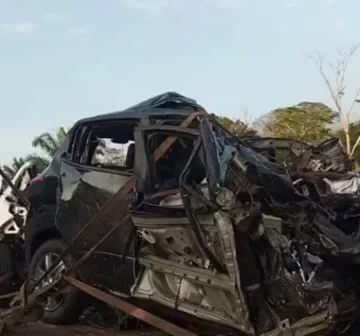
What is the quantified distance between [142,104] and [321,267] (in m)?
3.20

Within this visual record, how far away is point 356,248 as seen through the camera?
5.19 metres

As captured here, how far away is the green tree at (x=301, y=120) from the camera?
34000 mm

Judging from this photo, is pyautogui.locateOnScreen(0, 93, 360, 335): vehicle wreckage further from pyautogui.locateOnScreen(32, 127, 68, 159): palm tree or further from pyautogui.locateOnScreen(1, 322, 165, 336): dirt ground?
pyautogui.locateOnScreen(32, 127, 68, 159): palm tree

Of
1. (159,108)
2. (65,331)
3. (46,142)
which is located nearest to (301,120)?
(46,142)

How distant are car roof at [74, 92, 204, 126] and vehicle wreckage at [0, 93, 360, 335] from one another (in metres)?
0.03

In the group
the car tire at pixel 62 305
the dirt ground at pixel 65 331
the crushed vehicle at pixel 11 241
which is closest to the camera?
the dirt ground at pixel 65 331

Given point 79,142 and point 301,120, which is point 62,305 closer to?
point 79,142

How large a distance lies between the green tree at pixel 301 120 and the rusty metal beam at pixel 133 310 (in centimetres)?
2739

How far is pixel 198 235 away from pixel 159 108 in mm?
2360

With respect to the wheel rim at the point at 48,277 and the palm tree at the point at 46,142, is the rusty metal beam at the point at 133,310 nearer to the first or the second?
the wheel rim at the point at 48,277

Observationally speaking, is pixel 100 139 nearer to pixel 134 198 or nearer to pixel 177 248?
pixel 134 198

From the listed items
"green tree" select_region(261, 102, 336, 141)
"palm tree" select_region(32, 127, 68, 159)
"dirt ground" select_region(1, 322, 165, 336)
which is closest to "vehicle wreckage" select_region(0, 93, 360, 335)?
"dirt ground" select_region(1, 322, 165, 336)

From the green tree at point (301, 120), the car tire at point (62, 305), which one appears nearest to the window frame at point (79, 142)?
the car tire at point (62, 305)

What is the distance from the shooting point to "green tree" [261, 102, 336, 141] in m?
34.0
